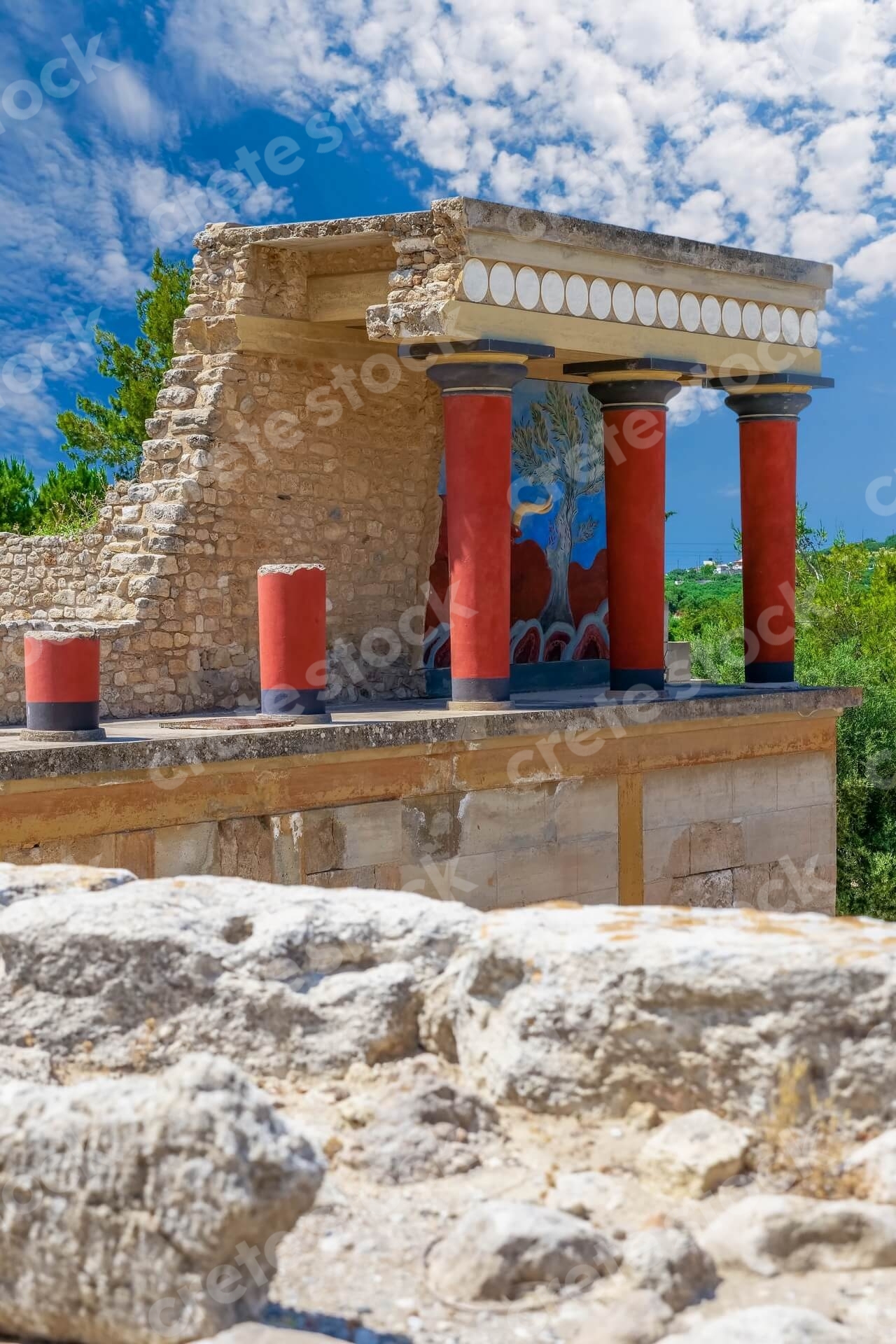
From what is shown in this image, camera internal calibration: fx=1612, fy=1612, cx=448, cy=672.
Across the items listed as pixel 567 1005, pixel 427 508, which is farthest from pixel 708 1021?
pixel 427 508

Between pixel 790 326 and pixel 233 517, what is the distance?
504cm

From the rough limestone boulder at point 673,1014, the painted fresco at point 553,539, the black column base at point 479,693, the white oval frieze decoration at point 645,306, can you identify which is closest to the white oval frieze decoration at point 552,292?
the white oval frieze decoration at point 645,306

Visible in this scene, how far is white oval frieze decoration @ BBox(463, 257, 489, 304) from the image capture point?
10.7 metres

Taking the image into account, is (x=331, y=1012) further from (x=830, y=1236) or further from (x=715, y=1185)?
(x=830, y=1236)

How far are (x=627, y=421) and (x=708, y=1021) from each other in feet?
31.1

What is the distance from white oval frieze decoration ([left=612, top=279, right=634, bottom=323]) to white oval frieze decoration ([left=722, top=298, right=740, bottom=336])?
43.3 inches

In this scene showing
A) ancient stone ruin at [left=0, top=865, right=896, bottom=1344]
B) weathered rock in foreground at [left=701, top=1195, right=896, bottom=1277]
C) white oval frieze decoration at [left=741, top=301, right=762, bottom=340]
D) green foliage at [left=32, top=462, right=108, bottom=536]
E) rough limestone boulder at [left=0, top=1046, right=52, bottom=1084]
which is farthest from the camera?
green foliage at [left=32, top=462, right=108, bottom=536]

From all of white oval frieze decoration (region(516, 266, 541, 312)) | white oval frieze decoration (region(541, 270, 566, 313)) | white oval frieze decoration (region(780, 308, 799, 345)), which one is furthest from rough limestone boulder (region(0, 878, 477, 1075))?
white oval frieze decoration (region(780, 308, 799, 345))

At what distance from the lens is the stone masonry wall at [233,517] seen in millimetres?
11203

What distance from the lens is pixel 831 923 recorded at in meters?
3.57

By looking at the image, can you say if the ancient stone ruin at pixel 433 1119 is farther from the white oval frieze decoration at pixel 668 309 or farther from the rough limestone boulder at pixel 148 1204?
the white oval frieze decoration at pixel 668 309

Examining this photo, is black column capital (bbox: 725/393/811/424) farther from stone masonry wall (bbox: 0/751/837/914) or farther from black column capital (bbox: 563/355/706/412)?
stone masonry wall (bbox: 0/751/837/914)

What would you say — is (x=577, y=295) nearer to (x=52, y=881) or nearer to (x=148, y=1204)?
(x=52, y=881)

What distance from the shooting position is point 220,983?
3.60 m
